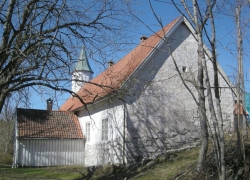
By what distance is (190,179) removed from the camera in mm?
7738

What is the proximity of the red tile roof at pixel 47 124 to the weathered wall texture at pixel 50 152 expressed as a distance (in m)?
0.37

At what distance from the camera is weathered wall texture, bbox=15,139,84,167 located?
1766 cm

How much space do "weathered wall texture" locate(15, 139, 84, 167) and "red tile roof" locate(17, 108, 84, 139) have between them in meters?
0.37

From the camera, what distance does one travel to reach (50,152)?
18109mm

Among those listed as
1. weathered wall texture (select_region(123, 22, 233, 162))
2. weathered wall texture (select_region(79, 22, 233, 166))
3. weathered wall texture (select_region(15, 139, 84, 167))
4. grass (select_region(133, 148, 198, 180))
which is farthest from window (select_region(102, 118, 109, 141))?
grass (select_region(133, 148, 198, 180))

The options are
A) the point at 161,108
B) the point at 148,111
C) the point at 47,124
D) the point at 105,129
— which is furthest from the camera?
the point at 47,124

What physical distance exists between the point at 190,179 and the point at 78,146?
466 inches

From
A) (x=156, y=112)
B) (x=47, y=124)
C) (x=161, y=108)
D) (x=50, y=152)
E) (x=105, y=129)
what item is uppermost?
(x=161, y=108)

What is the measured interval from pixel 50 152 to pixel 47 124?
6.06 feet

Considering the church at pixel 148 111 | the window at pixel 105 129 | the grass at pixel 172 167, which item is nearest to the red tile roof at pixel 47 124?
the church at pixel 148 111

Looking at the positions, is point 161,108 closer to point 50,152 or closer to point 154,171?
point 154,171

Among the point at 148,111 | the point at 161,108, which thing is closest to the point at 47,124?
the point at 148,111

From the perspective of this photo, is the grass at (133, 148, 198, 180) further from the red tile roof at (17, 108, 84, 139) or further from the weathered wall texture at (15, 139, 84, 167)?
the red tile roof at (17, 108, 84, 139)

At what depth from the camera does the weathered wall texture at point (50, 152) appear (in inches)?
695
